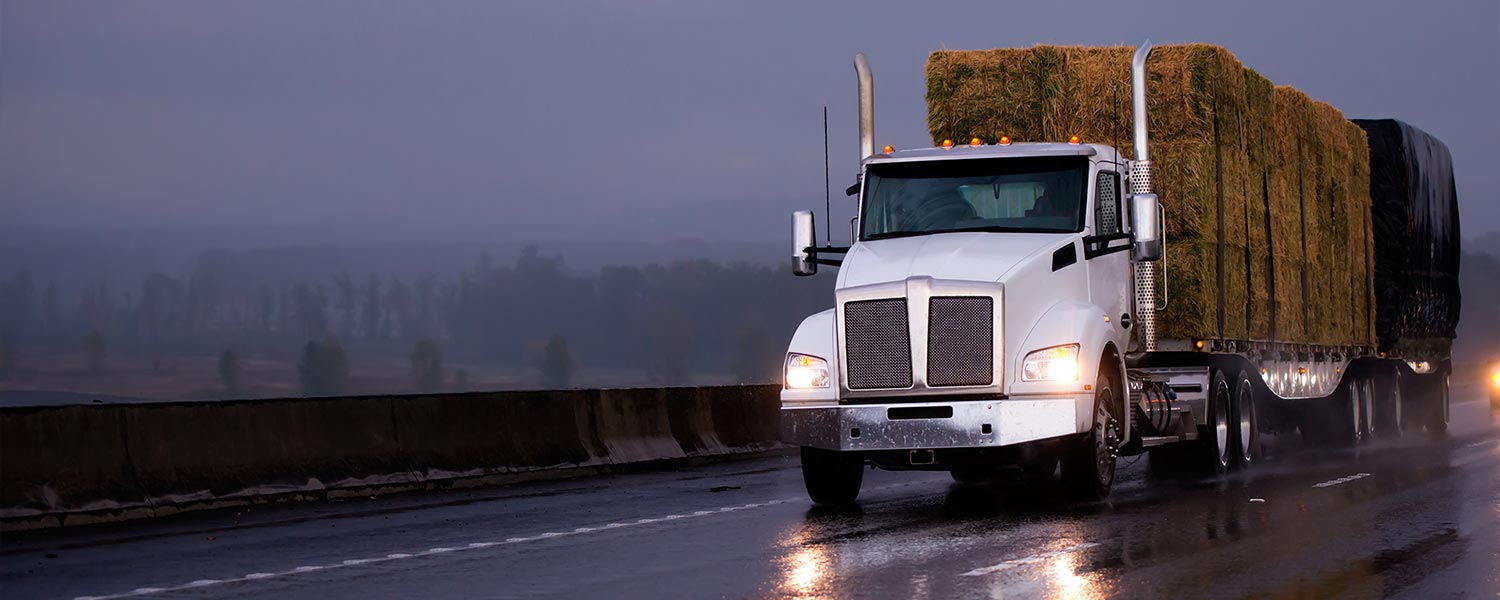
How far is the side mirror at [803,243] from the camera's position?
1534cm

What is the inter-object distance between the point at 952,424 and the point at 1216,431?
5860 mm

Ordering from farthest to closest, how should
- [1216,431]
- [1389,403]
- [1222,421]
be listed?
1. [1389,403]
2. [1222,421]
3. [1216,431]

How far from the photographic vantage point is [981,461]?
13.8 m

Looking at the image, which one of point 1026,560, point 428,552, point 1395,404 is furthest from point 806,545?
point 1395,404

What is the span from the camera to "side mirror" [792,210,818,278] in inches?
604

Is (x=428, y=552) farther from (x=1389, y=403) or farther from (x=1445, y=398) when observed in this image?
(x=1445, y=398)

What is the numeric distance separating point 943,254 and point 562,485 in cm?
548

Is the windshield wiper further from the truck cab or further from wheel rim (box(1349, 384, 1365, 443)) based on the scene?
wheel rim (box(1349, 384, 1365, 443))

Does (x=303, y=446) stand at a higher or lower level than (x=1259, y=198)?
lower

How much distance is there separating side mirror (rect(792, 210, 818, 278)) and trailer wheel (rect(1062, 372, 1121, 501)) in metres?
2.51

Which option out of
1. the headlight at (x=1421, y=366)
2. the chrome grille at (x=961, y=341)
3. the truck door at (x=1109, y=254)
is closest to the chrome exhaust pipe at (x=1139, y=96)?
the truck door at (x=1109, y=254)

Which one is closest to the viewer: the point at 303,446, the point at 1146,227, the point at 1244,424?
the point at 1146,227

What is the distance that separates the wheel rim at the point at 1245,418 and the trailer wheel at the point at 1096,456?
478cm

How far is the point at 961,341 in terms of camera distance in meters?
13.7
